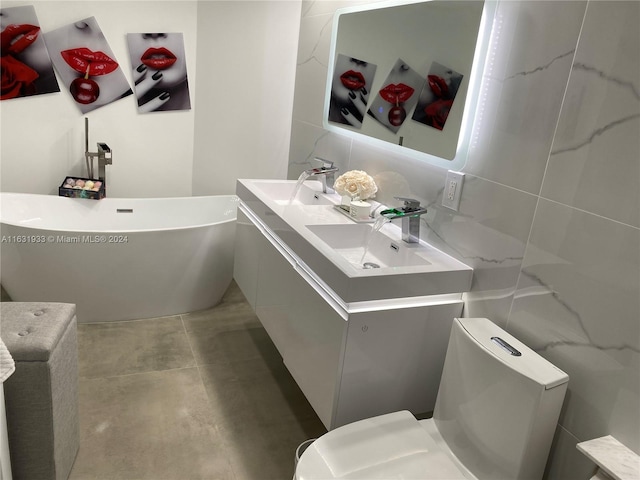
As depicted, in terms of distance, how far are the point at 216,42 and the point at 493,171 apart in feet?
8.96

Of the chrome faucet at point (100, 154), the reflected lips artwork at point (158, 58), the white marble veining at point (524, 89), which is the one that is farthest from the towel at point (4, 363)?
Result: the reflected lips artwork at point (158, 58)

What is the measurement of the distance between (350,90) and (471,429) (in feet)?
5.78

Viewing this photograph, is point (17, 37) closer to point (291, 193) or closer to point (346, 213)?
point (291, 193)

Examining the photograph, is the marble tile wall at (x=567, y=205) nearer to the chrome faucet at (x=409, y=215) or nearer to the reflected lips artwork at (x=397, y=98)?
the chrome faucet at (x=409, y=215)

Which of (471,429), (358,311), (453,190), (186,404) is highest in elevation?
(453,190)

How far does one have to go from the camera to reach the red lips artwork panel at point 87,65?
11.0 ft

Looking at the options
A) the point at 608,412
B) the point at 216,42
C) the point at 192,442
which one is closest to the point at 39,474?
the point at 192,442

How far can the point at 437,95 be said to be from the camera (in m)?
1.97

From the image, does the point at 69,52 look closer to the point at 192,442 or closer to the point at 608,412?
the point at 192,442

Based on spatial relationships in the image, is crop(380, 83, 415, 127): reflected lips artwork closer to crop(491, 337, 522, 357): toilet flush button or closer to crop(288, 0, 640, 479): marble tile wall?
crop(288, 0, 640, 479): marble tile wall

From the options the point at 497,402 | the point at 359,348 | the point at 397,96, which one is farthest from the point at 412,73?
the point at 497,402

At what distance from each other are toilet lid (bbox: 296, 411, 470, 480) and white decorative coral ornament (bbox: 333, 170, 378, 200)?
3.42 feet

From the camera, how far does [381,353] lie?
68.8 inches

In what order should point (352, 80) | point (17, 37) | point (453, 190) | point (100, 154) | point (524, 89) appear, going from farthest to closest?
point (100, 154), point (17, 37), point (352, 80), point (453, 190), point (524, 89)
